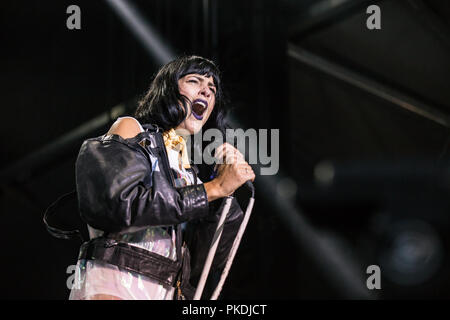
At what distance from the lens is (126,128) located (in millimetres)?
1222

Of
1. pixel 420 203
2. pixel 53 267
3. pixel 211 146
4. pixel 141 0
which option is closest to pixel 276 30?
pixel 141 0

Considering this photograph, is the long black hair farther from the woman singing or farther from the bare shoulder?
the bare shoulder

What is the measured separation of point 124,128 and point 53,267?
1902mm

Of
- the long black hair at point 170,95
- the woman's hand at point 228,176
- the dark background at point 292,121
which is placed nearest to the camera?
the woman's hand at point 228,176

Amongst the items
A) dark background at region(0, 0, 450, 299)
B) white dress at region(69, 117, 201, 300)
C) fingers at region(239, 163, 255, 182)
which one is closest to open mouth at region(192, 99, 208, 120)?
fingers at region(239, 163, 255, 182)

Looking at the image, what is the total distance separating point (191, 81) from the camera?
1.40 m

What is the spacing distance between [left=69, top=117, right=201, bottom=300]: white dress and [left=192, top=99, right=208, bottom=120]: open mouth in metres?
0.37

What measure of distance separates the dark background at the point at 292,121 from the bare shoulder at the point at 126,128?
1.44 metres

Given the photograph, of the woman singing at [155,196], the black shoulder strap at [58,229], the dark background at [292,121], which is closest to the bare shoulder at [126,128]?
the woman singing at [155,196]

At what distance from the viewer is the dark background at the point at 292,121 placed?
279cm

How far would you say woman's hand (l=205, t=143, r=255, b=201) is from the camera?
46.6 inches

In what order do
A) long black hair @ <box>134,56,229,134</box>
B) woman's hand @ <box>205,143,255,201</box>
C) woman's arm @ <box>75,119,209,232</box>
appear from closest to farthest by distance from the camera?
Answer: woman's arm @ <box>75,119,209,232</box>
woman's hand @ <box>205,143,255,201</box>
long black hair @ <box>134,56,229,134</box>

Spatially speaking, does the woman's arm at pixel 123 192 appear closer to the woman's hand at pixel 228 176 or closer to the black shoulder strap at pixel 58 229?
the woman's hand at pixel 228 176

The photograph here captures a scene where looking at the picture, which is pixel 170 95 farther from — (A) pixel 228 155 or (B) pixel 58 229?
(B) pixel 58 229
